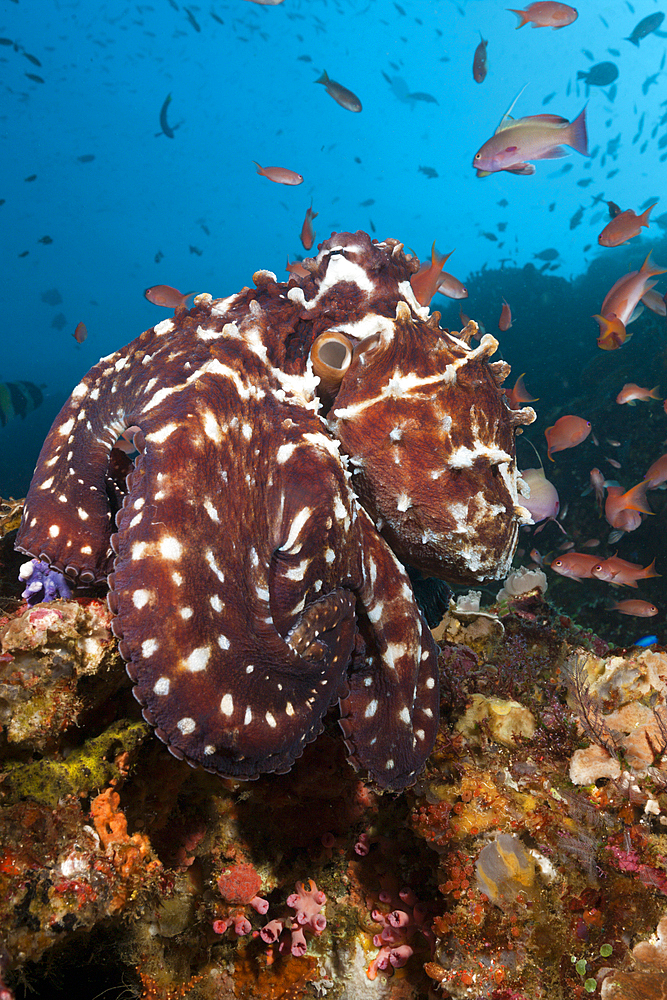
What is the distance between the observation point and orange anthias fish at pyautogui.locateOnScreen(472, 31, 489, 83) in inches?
453

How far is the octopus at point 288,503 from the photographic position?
62.9 inches

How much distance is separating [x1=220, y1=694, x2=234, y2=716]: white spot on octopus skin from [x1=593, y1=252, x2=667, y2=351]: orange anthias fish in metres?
9.16

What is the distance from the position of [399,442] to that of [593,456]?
13372 millimetres

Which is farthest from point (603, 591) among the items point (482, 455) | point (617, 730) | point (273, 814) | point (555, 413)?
point (482, 455)

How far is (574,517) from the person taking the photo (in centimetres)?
1330

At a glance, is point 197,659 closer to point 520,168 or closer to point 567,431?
point 567,431

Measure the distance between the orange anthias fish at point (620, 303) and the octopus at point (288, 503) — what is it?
301 inches

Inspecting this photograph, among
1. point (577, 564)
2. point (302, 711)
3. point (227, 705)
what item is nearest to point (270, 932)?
point (302, 711)

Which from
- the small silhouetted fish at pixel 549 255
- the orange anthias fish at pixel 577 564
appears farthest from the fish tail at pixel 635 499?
the small silhouetted fish at pixel 549 255

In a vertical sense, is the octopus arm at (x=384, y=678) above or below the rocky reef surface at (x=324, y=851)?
above

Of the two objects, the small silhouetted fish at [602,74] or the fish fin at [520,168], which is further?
the small silhouetted fish at [602,74]

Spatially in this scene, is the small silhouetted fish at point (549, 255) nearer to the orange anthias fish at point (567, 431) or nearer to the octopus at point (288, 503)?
the orange anthias fish at point (567, 431)

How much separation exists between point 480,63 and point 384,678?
1468 cm

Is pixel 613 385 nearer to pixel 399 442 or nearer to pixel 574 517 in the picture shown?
pixel 574 517
